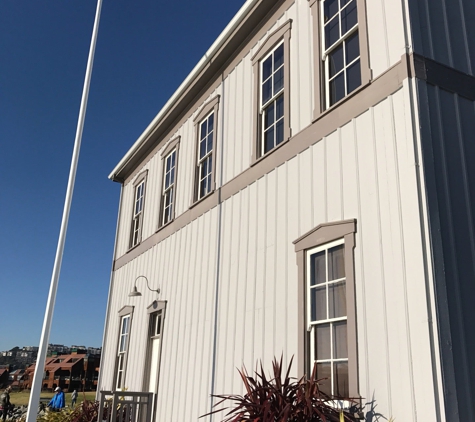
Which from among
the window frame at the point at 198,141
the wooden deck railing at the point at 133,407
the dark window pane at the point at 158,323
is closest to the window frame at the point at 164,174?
the window frame at the point at 198,141

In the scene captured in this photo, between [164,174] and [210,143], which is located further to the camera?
[164,174]

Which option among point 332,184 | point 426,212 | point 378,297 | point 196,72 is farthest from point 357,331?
point 196,72

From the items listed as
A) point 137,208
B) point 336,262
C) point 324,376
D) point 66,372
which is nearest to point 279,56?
point 336,262

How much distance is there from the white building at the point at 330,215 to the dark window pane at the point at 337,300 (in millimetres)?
23

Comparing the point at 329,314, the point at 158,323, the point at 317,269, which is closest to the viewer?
the point at 329,314

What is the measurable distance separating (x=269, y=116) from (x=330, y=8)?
2.05 metres

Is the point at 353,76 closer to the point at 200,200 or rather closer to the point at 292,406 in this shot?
the point at 292,406

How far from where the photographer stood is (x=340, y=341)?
20.2 feet

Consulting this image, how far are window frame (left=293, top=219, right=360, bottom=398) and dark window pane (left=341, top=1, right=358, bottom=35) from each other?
2892 mm

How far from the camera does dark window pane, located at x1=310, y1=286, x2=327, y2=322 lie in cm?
654

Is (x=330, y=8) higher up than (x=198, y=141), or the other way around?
(x=330, y=8)

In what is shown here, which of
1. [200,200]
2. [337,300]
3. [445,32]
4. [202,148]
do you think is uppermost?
[202,148]

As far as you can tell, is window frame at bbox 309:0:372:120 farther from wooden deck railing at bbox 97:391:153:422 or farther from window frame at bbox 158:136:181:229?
wooden deck railing at bbox 97:391:153:422

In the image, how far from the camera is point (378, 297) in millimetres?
5715
